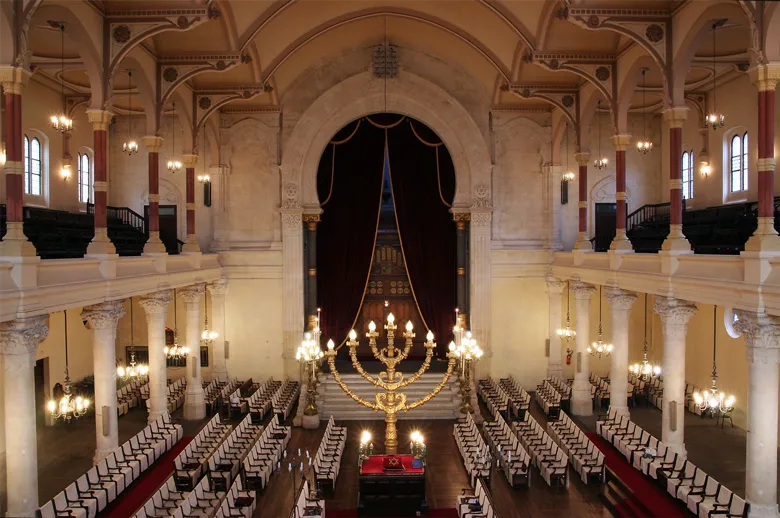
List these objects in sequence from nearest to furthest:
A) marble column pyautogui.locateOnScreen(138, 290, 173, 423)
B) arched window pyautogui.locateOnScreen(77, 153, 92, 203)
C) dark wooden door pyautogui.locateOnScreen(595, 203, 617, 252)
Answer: marble column pyautogui.locateOnScreen(138, 290, 173, 423) < arched window pyautogui.locateOnScreen(77, 153, 92, 203) < dark wooden door pyautogui.locateOnScreen(595, 203, 617, 252)

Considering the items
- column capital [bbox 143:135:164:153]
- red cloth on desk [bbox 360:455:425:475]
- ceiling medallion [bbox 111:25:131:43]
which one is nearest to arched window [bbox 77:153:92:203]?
column capital [bbox 143:135:164:153]

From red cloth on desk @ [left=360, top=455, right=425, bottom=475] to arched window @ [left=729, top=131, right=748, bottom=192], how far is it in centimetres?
1405

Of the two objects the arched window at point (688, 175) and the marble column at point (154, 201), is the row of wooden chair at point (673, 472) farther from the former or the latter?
the marble column at point (154, 201)

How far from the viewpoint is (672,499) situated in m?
13.3

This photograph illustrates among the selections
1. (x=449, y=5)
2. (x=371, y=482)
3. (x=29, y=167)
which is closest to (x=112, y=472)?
(x=371, y=482)

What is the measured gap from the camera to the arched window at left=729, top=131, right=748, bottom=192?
64.2 ft

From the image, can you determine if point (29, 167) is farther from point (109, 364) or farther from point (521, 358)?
point (521, 358)

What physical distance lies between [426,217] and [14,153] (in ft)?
50.7

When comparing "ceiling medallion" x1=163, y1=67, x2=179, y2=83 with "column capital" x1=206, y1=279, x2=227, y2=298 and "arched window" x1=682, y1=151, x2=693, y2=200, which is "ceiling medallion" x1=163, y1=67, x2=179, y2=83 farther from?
"arched window" x1=682, y1=151, x2=693, y2=200

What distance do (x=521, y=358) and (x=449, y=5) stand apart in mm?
13105

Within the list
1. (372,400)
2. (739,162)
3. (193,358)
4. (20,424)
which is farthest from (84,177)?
(739,162)

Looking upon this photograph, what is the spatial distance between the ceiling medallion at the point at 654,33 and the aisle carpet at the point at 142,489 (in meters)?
15.5

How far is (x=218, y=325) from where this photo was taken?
2311cm

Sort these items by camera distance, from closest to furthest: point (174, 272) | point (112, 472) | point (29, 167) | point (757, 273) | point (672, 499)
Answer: point (757, 273) < point (672, 499) < point (112, 472) < point (174, 272) < point (29, 167)
